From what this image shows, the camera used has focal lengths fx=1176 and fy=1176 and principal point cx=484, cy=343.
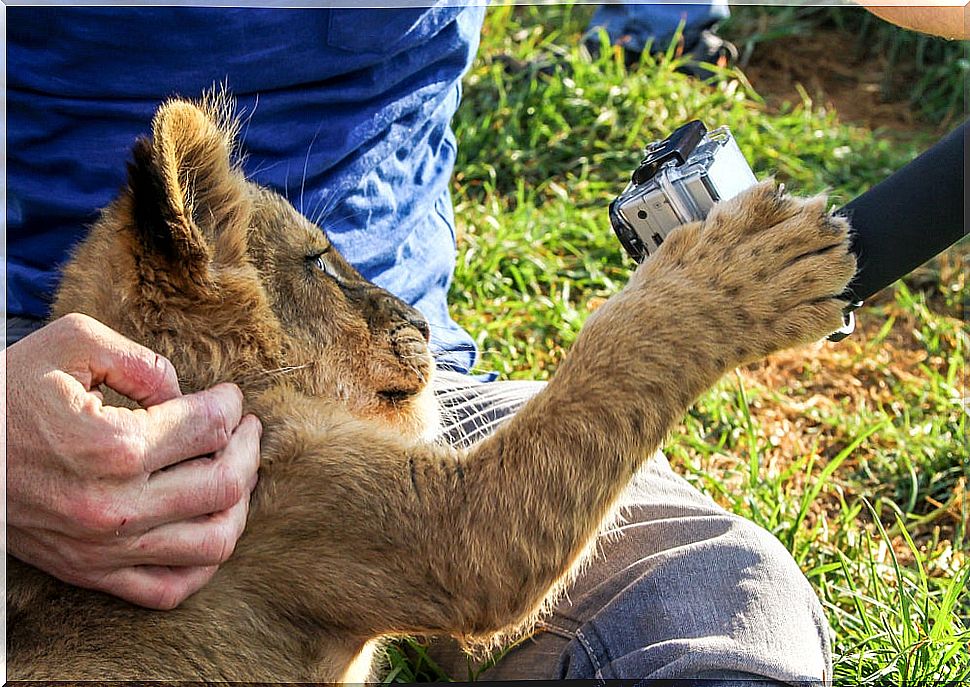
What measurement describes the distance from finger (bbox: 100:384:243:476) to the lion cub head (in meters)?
0.14

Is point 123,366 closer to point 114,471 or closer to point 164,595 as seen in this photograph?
point 114,471

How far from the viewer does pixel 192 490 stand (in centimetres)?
212

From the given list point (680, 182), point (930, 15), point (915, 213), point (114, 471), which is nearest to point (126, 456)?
point (114, 471)

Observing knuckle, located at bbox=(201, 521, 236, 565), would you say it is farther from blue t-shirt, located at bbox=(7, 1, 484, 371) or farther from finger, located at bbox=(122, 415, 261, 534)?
blue t-shirt, located at bbox=(7, 1, 484, 371)

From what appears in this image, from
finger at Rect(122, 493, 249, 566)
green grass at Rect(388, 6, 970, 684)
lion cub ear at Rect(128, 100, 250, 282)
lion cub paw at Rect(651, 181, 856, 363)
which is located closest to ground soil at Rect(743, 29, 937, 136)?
green grass at Rect(388, 6, 970, 684)

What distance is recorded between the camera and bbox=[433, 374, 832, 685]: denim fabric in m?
2.35

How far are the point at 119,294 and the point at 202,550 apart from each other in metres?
0.54

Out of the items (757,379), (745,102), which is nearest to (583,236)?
(757,379)

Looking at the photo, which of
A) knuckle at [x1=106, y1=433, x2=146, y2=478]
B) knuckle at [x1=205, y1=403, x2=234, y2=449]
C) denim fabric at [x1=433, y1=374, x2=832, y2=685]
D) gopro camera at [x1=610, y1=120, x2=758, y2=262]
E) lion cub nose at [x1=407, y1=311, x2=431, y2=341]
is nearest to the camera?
knuckle at [x1=106, y1=433, x2=146, y2=478]

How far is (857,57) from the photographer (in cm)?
665

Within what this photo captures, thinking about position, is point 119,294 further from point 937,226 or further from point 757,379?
point 757,379

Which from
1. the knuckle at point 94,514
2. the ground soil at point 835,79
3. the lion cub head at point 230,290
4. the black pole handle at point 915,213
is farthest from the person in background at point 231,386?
the ground soil at point 835,79

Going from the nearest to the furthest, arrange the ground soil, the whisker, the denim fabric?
the denim fabric → the whisker → the ground soil

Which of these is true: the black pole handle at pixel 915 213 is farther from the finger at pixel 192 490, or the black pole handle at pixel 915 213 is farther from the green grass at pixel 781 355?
the finger at pixel 192 490
